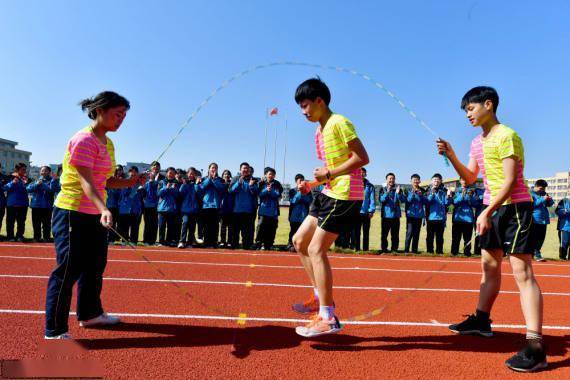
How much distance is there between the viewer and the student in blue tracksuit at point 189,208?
11.2m

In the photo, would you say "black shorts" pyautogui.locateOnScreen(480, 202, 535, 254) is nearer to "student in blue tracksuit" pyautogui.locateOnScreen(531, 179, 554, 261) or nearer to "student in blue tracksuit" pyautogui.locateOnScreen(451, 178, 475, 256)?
"student in blue tracksuit" pyautogui.locateOnScreen(531, 179, 554, 261)

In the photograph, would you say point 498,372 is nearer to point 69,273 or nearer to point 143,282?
point 69,273

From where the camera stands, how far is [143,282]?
5996 mm

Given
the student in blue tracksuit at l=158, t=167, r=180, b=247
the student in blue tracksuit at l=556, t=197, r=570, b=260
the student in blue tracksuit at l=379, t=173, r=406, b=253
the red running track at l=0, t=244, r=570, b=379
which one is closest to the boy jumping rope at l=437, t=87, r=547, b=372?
the red running track at l=0, t=244, r=570, b=379

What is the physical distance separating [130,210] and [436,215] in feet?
29.6

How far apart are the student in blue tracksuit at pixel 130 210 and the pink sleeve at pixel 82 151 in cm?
848

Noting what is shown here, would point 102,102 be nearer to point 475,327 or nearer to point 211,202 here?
point 475,327

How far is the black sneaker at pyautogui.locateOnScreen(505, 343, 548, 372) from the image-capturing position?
10.0 feet

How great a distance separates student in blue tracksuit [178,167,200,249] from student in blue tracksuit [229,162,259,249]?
1.04 metres

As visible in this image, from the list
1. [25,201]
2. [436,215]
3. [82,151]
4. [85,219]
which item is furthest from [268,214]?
[82,151]

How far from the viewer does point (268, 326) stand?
4039mm

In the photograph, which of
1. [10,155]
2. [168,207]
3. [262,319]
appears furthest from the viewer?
[10,155]

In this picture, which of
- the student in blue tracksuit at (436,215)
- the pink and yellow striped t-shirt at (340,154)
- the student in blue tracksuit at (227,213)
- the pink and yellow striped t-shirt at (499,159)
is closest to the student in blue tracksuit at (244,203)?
the student in blue tracksuit at (227,213)

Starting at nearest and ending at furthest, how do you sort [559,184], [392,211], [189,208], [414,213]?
[189,208] < [414,213] < [392,211] < [559,184]
